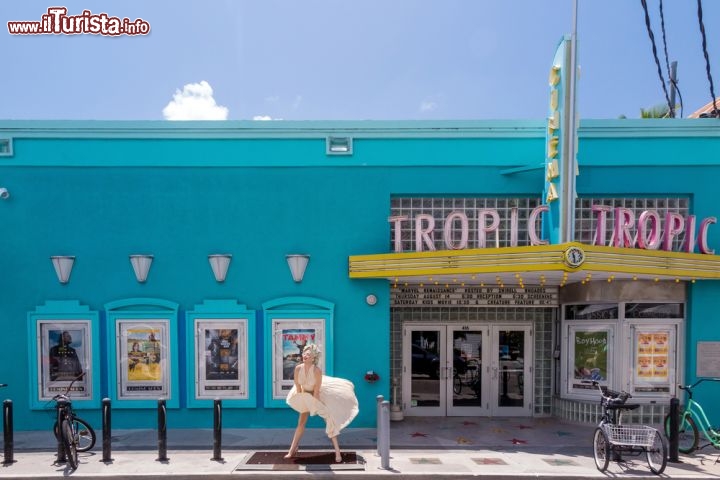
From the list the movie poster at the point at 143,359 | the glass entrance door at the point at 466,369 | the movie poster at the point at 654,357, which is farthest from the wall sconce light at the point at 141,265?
the movie poster at the point at 654,357

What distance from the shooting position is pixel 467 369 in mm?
10180

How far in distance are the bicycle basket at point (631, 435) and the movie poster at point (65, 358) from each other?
9373mm

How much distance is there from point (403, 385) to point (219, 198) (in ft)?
18.4

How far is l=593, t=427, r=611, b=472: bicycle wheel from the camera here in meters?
6.78

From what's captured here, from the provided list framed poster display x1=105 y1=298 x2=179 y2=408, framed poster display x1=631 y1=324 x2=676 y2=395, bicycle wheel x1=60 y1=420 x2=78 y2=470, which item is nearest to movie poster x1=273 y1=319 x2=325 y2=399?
framed poster display x1=105 y1=298 x2=179 y2=408

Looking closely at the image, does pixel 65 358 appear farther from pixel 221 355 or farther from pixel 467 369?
pixel 467 369

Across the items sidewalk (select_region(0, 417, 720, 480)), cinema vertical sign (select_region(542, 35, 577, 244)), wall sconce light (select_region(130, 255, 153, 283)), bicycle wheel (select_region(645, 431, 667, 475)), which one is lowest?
sidewalk (select_region(0, 417, 720, 480))

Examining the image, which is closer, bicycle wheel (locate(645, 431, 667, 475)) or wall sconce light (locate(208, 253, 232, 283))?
bicycle wheel (locate(645, 431, 667, 475))

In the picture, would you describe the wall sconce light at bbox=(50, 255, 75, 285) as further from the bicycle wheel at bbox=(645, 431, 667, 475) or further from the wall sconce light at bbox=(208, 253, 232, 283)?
the bicycle wheel at bbox=(645, 431, 667, 475)

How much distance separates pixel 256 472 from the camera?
6715 mm

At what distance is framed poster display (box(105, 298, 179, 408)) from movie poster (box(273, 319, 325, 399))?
2.00 metres

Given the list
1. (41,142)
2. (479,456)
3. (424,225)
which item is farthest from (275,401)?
(41,142)

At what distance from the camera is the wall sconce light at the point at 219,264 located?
29.5ft

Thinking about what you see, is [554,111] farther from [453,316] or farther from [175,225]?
[175,225]
